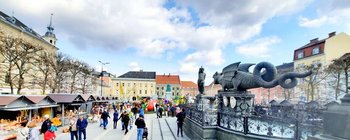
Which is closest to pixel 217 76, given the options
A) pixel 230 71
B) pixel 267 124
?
pixel 230 71

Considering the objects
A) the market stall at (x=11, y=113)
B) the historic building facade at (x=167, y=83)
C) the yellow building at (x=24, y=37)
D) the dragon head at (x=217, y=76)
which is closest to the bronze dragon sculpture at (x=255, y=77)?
the dragon head at (x=217, y=76)

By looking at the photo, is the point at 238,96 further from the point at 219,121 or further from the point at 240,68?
the point at 219,121

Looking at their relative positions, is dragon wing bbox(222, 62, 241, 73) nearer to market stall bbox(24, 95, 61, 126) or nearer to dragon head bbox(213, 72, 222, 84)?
dragon head bbox(213, 72, 222, 84)

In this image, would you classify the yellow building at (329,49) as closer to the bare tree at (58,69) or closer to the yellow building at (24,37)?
the bare tree at (58,69)

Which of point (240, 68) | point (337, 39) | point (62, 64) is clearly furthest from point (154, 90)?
point (240, 68)

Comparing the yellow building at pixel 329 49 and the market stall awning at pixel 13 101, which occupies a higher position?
the yellow building at pixel 329 49

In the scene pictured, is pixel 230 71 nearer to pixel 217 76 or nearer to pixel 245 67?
pixel 245 67

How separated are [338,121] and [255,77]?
10.7 metres

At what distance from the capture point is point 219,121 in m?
11.3

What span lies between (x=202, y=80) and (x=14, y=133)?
505 inches

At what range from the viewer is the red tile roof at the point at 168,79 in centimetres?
10994

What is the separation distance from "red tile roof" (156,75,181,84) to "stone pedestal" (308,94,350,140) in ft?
346

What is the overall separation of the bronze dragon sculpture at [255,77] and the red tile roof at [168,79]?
92580 millimetres

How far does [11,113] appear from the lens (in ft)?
58.0
